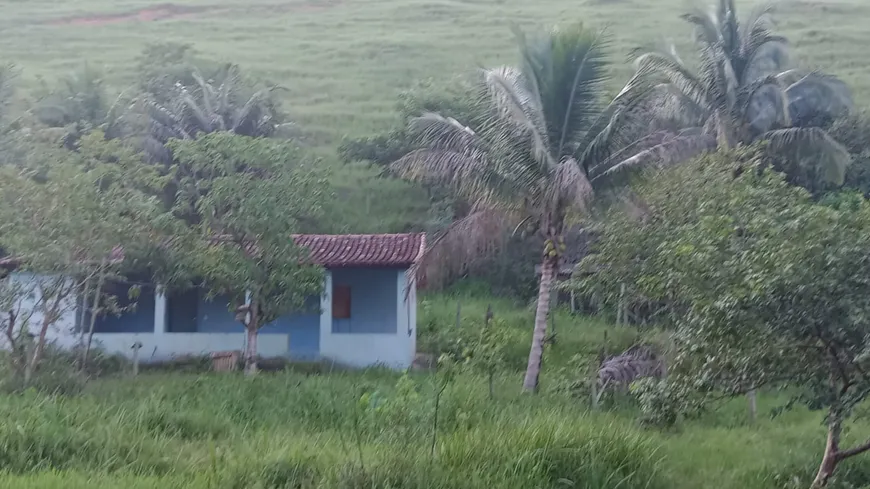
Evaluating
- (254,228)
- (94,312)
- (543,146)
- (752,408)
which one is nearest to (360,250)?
(254,228)

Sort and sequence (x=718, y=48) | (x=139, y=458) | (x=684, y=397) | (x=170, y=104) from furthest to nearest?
(x=170, y=104) → (x=718, y=48) → (x=139, y=458) → (x=684, y=397)

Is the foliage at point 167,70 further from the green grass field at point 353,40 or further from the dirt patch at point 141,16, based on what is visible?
the dirt patch at point 141,16

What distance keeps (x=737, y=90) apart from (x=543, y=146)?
24.2ft

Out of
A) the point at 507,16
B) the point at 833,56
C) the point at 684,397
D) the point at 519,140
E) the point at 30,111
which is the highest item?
the point at 507,16

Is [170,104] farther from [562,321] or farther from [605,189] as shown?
[605,189]

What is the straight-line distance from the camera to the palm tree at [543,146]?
12.8m

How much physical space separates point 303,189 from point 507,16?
32.8 meters

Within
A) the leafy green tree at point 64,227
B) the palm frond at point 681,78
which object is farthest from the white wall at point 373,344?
the palm frond at point 681,78

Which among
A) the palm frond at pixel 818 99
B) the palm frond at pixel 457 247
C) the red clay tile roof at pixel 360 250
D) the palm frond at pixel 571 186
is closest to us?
the palm frond at pixel 571 186

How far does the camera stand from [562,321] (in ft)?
61.4

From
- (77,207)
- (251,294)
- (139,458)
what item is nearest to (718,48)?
(251,294)

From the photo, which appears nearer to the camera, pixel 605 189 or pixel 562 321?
pixel 605 189

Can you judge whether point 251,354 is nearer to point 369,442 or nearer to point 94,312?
point 94,312

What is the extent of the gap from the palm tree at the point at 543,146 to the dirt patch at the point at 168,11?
124ft
